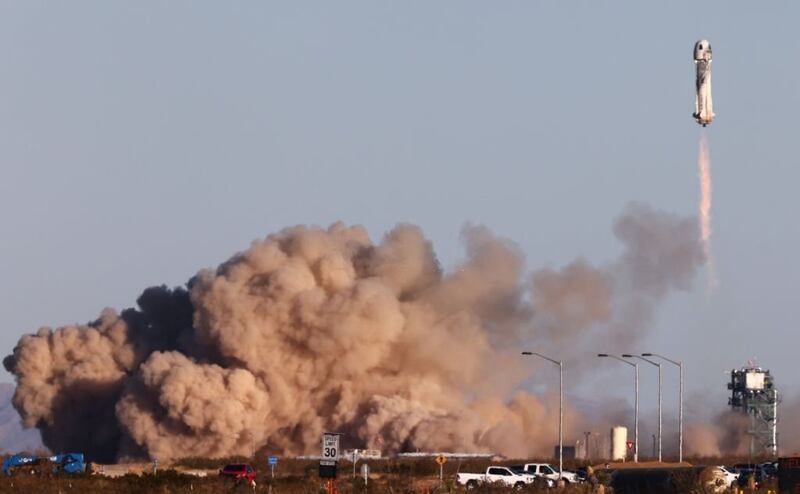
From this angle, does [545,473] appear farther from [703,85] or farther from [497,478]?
[703,85]

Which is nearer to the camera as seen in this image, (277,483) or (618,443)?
(277,483)

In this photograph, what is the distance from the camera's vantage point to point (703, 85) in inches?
4008

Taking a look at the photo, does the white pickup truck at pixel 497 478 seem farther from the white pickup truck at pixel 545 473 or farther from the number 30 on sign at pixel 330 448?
the number 30 on sign at pixel 330 448

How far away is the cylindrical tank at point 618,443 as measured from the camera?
396 feet

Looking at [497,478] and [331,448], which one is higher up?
[331,448]

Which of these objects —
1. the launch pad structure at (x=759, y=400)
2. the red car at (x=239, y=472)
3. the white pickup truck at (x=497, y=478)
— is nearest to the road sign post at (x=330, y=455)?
the white pickup truck at (x=497, y=478)

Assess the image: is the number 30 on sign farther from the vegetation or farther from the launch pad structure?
the launch pad structure

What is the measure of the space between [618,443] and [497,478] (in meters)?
38.1

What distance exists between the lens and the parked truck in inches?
3711

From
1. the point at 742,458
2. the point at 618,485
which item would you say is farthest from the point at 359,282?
the point at 618,485

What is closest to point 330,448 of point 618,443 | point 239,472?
point 239,472

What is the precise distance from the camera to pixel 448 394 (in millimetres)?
122000

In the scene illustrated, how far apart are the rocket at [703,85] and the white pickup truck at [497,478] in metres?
26.0

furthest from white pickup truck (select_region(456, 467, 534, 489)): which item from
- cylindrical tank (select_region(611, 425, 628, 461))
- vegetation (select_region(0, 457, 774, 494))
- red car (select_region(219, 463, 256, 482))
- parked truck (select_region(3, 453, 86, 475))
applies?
cylindrical tank (select_region(611, 425, 628, 461))
